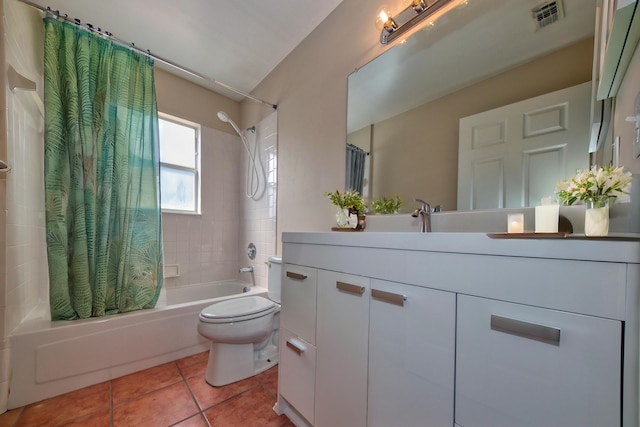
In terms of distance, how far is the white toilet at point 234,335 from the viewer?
144cm

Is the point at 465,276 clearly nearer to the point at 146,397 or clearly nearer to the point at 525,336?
the point at 525,336

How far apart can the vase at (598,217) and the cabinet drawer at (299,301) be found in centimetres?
87

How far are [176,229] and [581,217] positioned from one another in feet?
9.36

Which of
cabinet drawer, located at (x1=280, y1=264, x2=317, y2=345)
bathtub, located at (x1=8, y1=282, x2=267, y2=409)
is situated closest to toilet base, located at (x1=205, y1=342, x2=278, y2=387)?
bathtub, located at (x1=8, y1=282, x2=267, y2=409)

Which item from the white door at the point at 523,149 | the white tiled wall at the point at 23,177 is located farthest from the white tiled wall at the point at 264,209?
the white door at the point at 523,149

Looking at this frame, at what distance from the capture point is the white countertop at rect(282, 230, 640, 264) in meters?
0.45

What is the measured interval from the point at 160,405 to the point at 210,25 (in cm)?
255

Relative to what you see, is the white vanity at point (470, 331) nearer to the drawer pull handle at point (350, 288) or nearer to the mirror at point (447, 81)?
the drawer pull handle at point (350, 288)

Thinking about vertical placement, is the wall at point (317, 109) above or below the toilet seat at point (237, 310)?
above

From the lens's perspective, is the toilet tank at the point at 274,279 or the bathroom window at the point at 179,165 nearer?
the toilet tank at the point at 274,279

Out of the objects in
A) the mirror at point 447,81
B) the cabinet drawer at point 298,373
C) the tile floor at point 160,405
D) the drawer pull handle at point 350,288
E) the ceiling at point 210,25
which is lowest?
the tile floor at point 160,405

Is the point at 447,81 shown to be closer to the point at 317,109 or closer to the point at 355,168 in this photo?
the point at 355,168

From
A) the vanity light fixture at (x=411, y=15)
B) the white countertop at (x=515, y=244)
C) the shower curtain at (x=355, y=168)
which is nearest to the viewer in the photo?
the white countertop at (x=515, y=244)

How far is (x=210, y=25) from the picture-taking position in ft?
6.09
